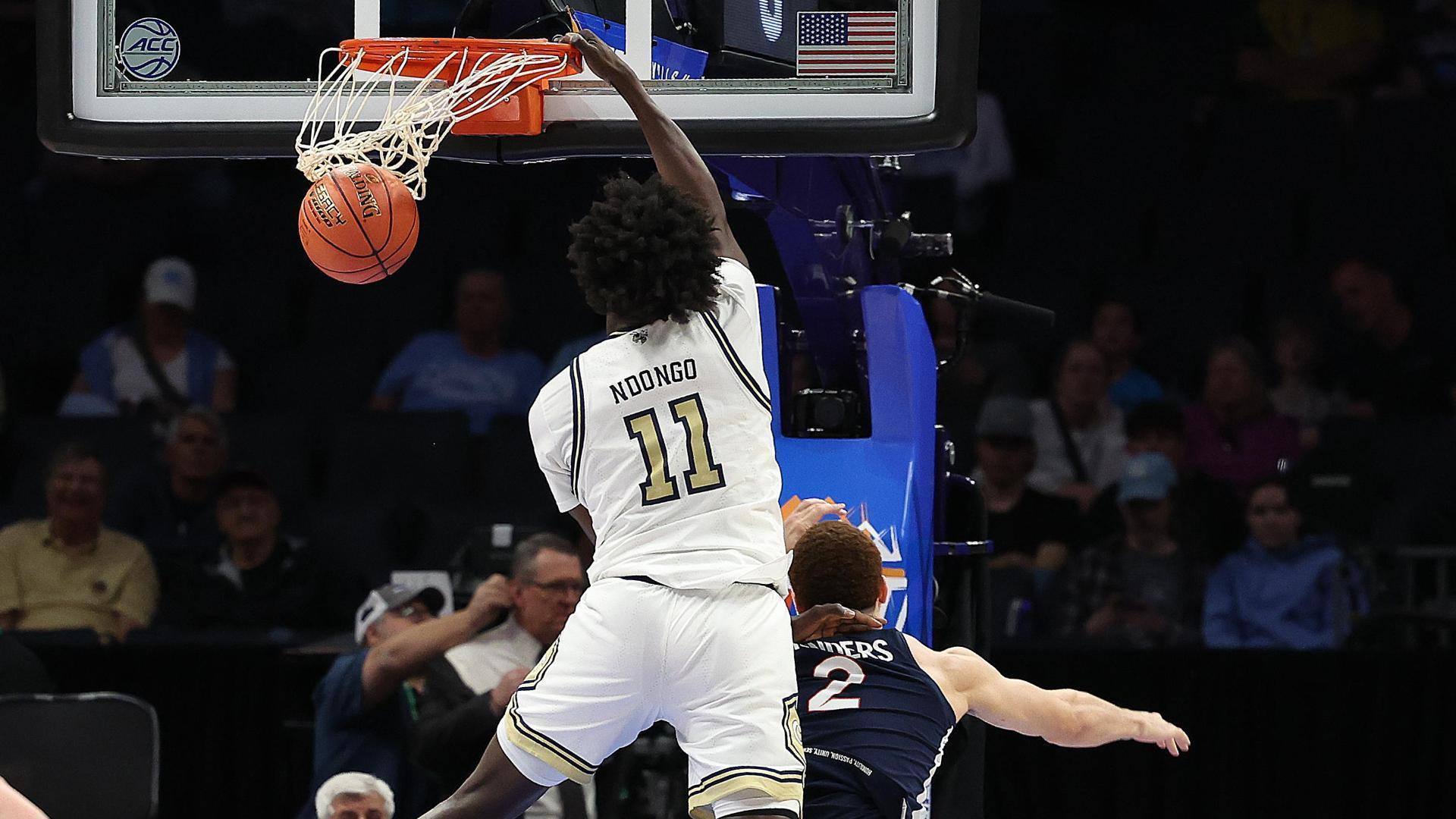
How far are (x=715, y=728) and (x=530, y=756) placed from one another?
42 cm

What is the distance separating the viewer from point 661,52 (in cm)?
517

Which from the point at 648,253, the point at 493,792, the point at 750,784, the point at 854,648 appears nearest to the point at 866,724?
the point at 854,648

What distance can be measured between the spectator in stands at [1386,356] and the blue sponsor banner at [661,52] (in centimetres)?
463

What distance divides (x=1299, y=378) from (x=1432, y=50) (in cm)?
219

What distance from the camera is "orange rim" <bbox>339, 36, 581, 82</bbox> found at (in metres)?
4.95

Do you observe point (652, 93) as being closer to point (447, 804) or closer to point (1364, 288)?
point (447, 804)

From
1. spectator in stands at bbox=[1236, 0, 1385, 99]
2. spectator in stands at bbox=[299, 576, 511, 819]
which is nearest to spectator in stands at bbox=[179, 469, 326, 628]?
spectator in stands at bbox=[299, 576, 511, 819]

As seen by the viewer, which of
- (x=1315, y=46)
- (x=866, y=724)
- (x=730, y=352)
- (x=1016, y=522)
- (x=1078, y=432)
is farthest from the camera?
(x=1315, y=46)

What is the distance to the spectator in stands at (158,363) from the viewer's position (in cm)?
904

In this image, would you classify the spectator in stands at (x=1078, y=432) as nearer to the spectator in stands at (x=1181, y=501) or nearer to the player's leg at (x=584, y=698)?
the spectator in stands at (x=1181, y=501)

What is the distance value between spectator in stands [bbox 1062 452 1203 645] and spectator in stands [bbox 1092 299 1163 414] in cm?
96

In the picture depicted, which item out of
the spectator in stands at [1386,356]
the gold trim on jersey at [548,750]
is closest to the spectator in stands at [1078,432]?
the spectator in stands at [1386,356]

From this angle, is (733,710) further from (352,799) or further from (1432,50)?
(1432,50)

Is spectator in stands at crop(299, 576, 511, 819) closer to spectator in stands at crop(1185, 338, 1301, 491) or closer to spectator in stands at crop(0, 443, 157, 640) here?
spectator in stands at crop(0, 443, 157, 640)
